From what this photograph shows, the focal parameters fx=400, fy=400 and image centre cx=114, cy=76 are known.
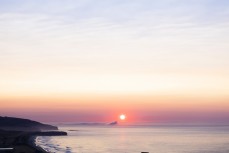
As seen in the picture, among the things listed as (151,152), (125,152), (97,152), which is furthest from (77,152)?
(151,152)

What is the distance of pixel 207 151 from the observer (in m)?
116

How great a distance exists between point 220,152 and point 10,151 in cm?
5986

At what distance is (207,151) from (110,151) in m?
28.1

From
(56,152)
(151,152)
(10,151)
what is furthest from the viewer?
(151,152)

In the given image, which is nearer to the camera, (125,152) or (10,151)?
(10,151)

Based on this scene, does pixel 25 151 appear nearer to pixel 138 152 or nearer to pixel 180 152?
pixel 138 152

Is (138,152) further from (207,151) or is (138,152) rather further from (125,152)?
(207,151)

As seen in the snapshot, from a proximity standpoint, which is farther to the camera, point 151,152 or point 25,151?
point 151,152

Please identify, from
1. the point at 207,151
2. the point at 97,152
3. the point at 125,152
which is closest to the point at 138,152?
the point at 125,152

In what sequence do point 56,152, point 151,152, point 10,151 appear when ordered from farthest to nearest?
point 151,152 → point 56,152 → point 10,151

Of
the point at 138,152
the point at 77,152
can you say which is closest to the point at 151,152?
the point at 138,152

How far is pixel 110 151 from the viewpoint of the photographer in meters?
114

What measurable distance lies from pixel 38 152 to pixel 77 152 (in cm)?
2212

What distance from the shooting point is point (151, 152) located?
10912cm
